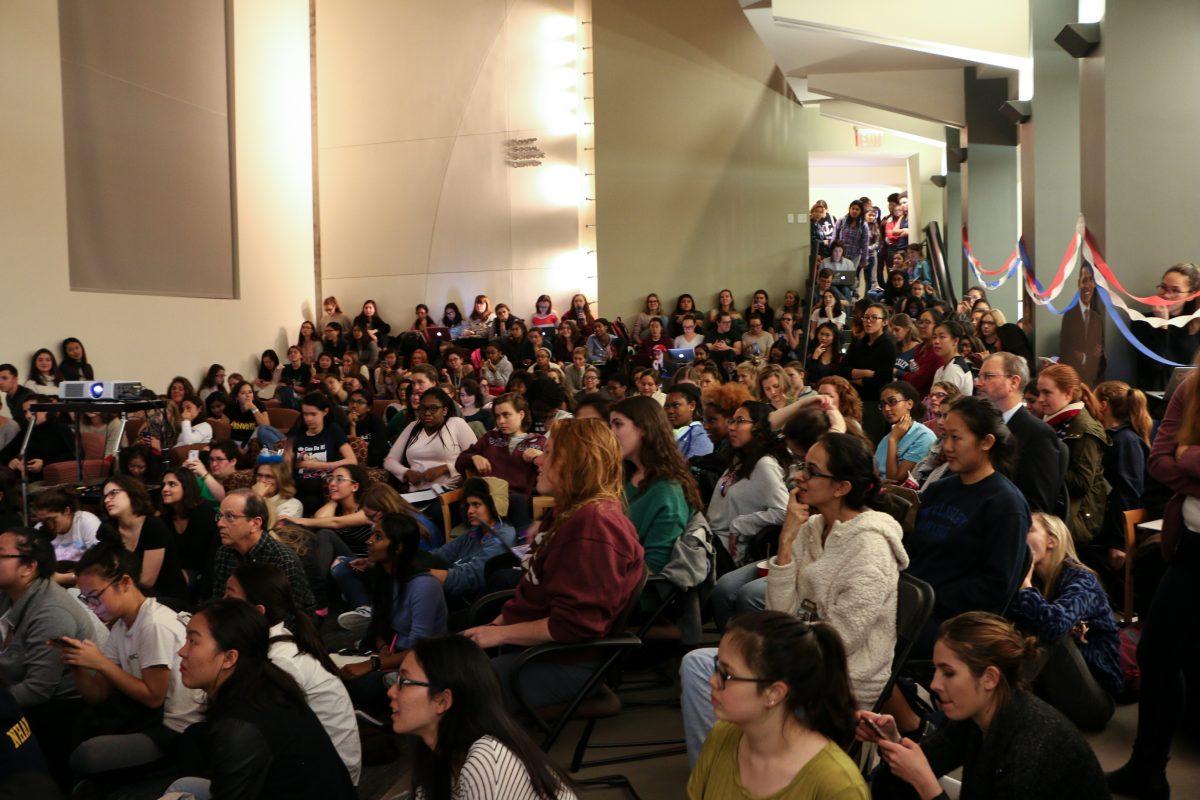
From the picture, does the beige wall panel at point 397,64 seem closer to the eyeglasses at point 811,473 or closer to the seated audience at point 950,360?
the seated audience at point 950,360

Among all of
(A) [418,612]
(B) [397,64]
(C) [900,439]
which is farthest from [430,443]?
(B) [397,64]

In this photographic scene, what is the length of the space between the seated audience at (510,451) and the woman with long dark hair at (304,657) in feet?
8.24

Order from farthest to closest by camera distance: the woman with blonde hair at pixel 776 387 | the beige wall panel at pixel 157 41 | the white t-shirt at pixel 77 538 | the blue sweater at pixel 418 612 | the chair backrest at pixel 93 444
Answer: the beige wall panel at pixel 157 41 → the chair backrest at pixel 93 444 → the woman with blonde hair at pixel 776 387 → the white t-shirt at pixel 77 538 → the blue sweater at pixel 418 612

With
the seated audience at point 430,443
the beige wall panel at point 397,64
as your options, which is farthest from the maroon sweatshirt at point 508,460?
the beige wall panel at point 397,64

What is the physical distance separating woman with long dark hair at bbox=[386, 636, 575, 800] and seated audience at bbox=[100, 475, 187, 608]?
2888mm

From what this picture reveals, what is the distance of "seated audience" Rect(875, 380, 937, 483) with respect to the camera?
5.12 meters

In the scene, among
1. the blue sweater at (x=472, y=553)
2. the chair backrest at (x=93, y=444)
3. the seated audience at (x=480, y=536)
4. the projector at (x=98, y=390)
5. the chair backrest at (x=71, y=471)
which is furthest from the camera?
the chair backrest at (x=93, y=444)

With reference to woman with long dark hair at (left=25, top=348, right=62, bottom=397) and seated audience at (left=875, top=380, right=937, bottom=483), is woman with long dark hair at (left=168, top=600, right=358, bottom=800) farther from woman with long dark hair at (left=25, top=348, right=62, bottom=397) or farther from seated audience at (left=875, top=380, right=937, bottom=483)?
woman with long dark hair at (left=25, top=348, right=62, bottom=397)

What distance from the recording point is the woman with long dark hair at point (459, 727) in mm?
2049

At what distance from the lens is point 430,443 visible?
6484 millimetres

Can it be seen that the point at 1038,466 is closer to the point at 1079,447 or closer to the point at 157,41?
the point at 1079,447

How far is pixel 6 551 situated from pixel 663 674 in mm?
2496

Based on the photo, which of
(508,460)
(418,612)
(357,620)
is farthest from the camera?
(508,460)

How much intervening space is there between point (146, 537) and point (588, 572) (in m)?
2.76
